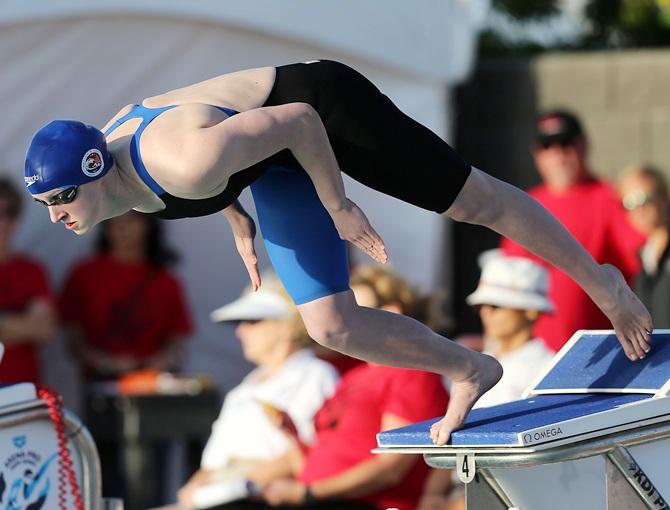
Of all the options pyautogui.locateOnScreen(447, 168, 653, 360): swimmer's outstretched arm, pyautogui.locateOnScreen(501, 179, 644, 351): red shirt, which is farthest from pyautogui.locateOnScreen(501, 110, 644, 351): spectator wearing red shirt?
pyautogui.locateOnScreen(447, 168, 653, 360): swimmer's outstretched arm

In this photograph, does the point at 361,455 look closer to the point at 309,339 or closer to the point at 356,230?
the point at 309,339

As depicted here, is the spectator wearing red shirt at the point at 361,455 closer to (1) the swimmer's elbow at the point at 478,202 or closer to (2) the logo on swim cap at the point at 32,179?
(1) the swimmer's elbow at the point at 478,202

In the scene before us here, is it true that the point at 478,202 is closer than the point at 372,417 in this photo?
Yes

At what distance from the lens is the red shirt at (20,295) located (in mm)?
7008

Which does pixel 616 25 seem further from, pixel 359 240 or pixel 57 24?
pixel 359 240

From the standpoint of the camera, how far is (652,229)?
21.5 ft

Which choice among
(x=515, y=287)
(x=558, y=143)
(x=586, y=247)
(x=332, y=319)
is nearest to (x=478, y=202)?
(x=332, y=319)

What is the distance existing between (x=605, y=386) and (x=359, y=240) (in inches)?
37.9

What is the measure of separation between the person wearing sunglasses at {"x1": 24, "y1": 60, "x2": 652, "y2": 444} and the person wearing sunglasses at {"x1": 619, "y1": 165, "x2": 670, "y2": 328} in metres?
1.94

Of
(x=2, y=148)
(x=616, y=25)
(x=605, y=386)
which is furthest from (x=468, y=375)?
(x=616, y=25)

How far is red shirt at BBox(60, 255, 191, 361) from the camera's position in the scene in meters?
7.20

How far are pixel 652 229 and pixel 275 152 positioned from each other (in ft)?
11.1

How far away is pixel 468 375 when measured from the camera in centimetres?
406

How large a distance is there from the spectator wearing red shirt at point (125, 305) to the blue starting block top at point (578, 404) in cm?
316
